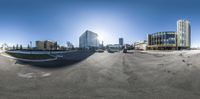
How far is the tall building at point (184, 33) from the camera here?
4908 inches

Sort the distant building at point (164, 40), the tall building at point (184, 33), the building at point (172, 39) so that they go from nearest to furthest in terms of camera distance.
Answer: the distant building at point (164, 40) < the building at point (172, 39) < the tall building at point (184, 33)

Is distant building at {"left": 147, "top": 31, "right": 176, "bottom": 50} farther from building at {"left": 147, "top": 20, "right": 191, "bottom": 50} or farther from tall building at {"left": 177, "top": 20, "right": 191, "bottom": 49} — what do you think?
tall building at {"left": 177, "top": 20, "right": 191, "bottom": 49}

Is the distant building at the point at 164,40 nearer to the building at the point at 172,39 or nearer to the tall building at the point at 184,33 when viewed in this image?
the building at the point at 172,39

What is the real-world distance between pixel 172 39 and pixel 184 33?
69.2 feet

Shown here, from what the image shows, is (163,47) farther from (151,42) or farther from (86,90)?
(86,90)

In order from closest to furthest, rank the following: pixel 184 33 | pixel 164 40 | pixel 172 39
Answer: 1. pixel 172 39
2. pixel 164 40
3. pixel 184 33

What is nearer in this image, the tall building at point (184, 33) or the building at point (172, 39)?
the building at point (172, 39)

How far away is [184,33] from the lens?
132 m

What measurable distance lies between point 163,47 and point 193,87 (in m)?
118

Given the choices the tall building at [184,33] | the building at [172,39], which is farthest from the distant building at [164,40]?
the tall building at [184,33]

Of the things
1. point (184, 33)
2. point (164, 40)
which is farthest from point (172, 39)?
point (184, 33)

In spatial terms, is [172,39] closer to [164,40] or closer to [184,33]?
[164,40]

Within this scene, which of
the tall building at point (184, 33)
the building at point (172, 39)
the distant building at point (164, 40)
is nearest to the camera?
the distant building at point (164, 40)

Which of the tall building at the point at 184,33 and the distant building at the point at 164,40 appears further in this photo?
the tall building at the point at 184,33
